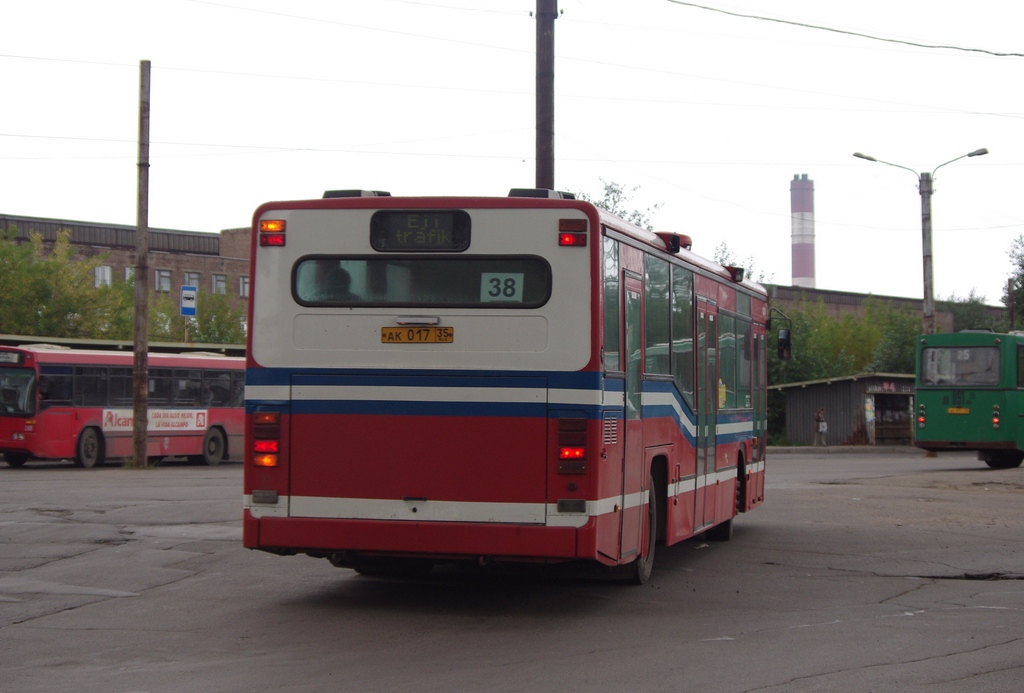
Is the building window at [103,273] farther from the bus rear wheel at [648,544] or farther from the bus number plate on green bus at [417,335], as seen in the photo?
the bus number plate on green bus at [417,335]

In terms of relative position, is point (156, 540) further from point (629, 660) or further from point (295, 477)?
point (629, 660)

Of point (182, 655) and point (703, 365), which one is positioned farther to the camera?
point (703, 365)

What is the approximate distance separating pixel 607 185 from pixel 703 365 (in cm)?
2348

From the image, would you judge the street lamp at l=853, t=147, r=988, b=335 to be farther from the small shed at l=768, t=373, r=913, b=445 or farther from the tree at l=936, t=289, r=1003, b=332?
the tree at l=936, t=289, r=1003, b=332

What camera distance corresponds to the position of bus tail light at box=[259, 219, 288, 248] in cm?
900

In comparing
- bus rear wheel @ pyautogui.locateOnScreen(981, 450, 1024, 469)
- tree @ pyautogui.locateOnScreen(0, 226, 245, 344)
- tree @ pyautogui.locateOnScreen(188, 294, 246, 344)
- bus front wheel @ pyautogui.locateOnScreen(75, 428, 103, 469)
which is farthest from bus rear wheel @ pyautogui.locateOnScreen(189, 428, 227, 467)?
tree @ pyautogui.locateOnScreen(188, 294, 246, 344)

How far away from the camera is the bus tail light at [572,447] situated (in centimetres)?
848

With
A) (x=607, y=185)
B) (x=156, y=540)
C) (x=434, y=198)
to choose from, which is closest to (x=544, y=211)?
(x=434, y=198)

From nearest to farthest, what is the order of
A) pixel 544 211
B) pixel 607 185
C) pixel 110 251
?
pixel 544 211, pixel 607 185, pixel 110 251

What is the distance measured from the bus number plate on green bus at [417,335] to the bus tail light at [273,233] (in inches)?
40.4

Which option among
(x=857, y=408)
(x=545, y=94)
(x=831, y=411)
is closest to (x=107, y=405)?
(x=545, y=94)

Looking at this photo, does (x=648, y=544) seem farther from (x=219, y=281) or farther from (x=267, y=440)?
(x=219, y=281)

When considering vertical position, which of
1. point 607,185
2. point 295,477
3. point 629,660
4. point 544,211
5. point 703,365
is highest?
point 607,185

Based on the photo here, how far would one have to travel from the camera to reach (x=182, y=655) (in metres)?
7.46
